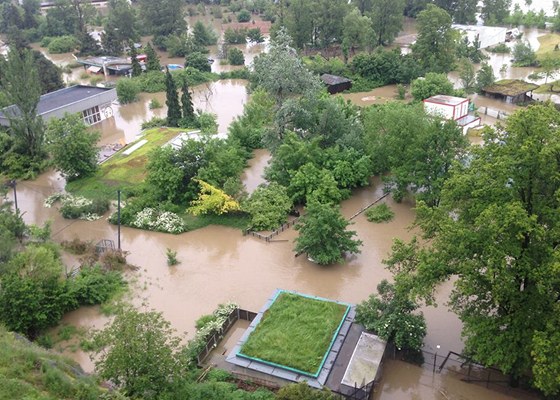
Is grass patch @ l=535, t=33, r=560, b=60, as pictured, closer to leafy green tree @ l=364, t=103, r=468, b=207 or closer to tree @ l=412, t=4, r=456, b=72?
tree @ l=412, t=4, r=456, b=72

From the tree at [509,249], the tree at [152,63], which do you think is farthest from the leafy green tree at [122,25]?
the tree at [509,249]

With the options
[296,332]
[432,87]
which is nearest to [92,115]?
[432,87]

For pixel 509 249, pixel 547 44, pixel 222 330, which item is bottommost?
pixel 222 330

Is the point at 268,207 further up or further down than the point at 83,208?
further up

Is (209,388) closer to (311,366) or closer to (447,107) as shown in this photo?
(311,366)

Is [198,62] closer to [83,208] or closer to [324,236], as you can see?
[83,208]

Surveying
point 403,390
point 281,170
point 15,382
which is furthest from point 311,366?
point 281,170
